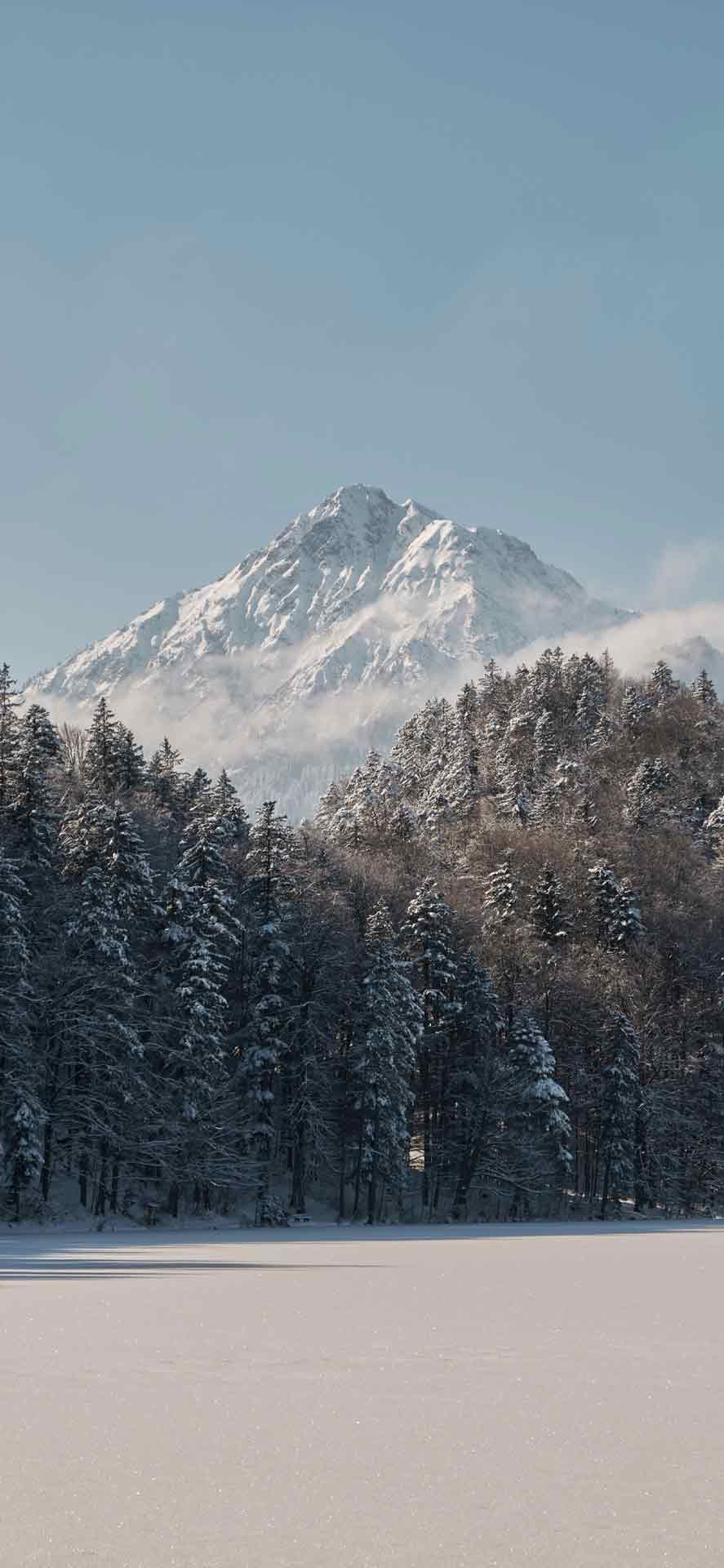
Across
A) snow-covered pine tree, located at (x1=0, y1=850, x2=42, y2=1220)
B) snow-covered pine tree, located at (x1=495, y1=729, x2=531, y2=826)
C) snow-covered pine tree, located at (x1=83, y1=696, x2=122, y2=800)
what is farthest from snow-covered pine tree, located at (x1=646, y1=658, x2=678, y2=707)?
snow-covered pine tree, located at (x1=0, y1=850, x2=42, y2=1220)

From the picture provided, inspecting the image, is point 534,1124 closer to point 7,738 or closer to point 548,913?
point 548,913

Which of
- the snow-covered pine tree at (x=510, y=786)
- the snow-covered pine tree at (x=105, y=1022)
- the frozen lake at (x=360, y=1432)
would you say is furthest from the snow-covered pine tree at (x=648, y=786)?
the frozen lake at (x=360, y=1432)

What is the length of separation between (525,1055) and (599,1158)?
28.3 ft

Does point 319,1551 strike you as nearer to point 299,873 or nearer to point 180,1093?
point 180,1093

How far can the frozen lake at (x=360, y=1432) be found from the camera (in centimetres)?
484

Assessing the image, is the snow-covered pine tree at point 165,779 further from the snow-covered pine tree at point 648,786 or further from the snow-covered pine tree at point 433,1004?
the snow-covered pine tree at point 648,786

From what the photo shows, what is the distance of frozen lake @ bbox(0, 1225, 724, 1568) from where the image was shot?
15.9 ft

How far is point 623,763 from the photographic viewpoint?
145 m

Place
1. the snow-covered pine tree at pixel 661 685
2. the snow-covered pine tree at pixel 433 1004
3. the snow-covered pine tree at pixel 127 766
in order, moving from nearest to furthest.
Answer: the snow-covered pine tree at pixel 433 1004 < the snow-covered pine tree at pixel 127 766 < the snow-covered pine tree at pixel 661 685

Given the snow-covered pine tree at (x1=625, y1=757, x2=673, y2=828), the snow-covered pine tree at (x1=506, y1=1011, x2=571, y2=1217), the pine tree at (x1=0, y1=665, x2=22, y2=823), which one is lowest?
the snow-covered pine tree at (x1=506, y1=1011, x2=571, y2=1217)

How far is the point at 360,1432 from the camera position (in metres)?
6.47

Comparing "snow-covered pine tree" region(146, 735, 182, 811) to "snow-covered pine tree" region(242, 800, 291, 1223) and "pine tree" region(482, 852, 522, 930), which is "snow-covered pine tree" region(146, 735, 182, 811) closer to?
"pine tree" region(482, 852, 522, 930)

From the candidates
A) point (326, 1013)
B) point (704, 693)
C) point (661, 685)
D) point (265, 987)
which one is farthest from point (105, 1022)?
point (704, 693)

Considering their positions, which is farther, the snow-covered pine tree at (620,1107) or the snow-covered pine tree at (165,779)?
the snow-covered pine tree at (165,779)
